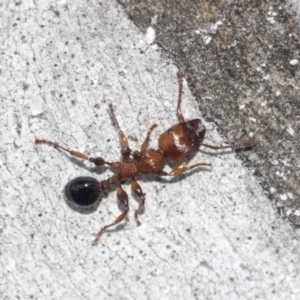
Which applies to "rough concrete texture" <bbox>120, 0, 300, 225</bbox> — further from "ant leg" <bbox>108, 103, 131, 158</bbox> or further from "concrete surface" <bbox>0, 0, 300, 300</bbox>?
"ant leg" <bbox>108, 103, 131, 158</bbox>

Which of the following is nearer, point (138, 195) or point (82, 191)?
point (82, 191)

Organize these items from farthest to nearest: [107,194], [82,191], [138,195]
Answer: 1. [107,194]
2. [138,195]
3. [82,191]

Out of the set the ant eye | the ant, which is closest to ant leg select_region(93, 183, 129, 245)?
the ant

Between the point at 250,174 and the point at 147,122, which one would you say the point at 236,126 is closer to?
the point at 250,174

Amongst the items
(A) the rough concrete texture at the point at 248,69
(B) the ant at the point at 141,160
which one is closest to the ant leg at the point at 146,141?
(B) the ant at the point at 141,160

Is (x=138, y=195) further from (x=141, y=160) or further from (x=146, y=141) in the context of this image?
(x=146, y=141)

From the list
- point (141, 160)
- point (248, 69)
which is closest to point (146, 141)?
point (141, 160)
